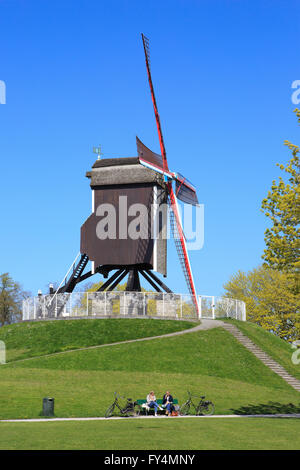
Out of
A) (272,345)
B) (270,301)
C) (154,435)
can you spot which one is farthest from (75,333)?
(270,301)

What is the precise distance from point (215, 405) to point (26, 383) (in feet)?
30.6

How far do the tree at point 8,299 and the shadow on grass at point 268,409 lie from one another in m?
54.9

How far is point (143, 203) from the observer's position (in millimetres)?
46688

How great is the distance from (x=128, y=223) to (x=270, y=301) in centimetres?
2192

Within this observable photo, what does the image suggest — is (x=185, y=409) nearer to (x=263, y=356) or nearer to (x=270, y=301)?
(x=263, y=356)

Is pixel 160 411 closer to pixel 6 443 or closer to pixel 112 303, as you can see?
pixel 6 443

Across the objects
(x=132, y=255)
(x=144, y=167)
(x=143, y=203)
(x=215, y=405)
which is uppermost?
(x=144, y=167)

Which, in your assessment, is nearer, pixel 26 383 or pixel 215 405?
pixel 215 405

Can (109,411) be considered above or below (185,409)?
above

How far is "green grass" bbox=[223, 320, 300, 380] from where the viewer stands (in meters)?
38.2

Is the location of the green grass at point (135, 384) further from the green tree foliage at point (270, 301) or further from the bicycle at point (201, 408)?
the green tree foliage at point (270, 301)

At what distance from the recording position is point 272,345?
42.0 meters
